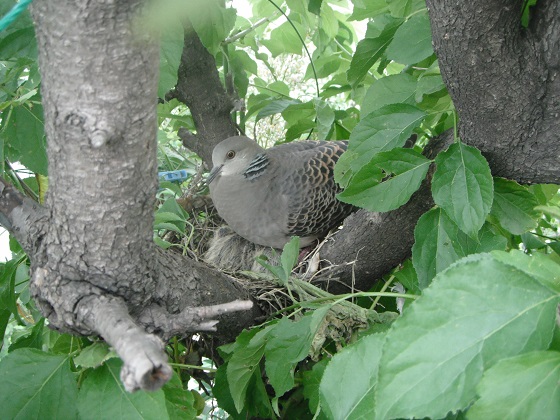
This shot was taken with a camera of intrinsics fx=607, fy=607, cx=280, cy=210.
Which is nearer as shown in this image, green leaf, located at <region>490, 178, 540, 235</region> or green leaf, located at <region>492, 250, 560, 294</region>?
green leaf, located at <region>492, 250, 560, 294</region>

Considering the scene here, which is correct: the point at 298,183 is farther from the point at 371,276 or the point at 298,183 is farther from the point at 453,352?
the point at 453,352

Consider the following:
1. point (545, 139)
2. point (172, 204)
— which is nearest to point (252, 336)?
point (545, 139)

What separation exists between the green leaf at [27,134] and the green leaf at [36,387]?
1.13 ft

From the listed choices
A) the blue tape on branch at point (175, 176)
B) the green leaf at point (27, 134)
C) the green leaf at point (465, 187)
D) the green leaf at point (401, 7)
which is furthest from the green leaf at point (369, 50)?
the blue tape on branch at point (175, 176)

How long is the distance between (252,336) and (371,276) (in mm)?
329

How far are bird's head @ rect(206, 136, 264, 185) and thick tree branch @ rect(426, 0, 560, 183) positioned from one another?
2.34 feet

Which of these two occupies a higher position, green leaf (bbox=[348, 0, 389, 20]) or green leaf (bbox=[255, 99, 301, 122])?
green leaf (bbox=[348, 0, 389, 20])

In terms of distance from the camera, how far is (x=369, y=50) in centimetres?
93

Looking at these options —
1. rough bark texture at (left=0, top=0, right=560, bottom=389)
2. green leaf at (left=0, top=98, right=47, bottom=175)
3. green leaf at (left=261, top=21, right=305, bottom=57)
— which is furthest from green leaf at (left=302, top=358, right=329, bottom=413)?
green leaf at (left=261, top=21, right=305, bottom=57)

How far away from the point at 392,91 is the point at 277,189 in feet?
1.80

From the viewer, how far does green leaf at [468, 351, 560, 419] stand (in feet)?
1.18

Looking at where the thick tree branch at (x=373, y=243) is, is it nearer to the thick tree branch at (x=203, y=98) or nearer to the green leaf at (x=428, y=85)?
the green leaf at (x=428, y=85)

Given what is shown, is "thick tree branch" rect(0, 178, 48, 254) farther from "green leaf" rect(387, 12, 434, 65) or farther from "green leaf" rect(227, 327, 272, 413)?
"green leaf" rect(387, 12, 434, 65)

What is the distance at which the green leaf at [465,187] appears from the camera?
689 millimetres
